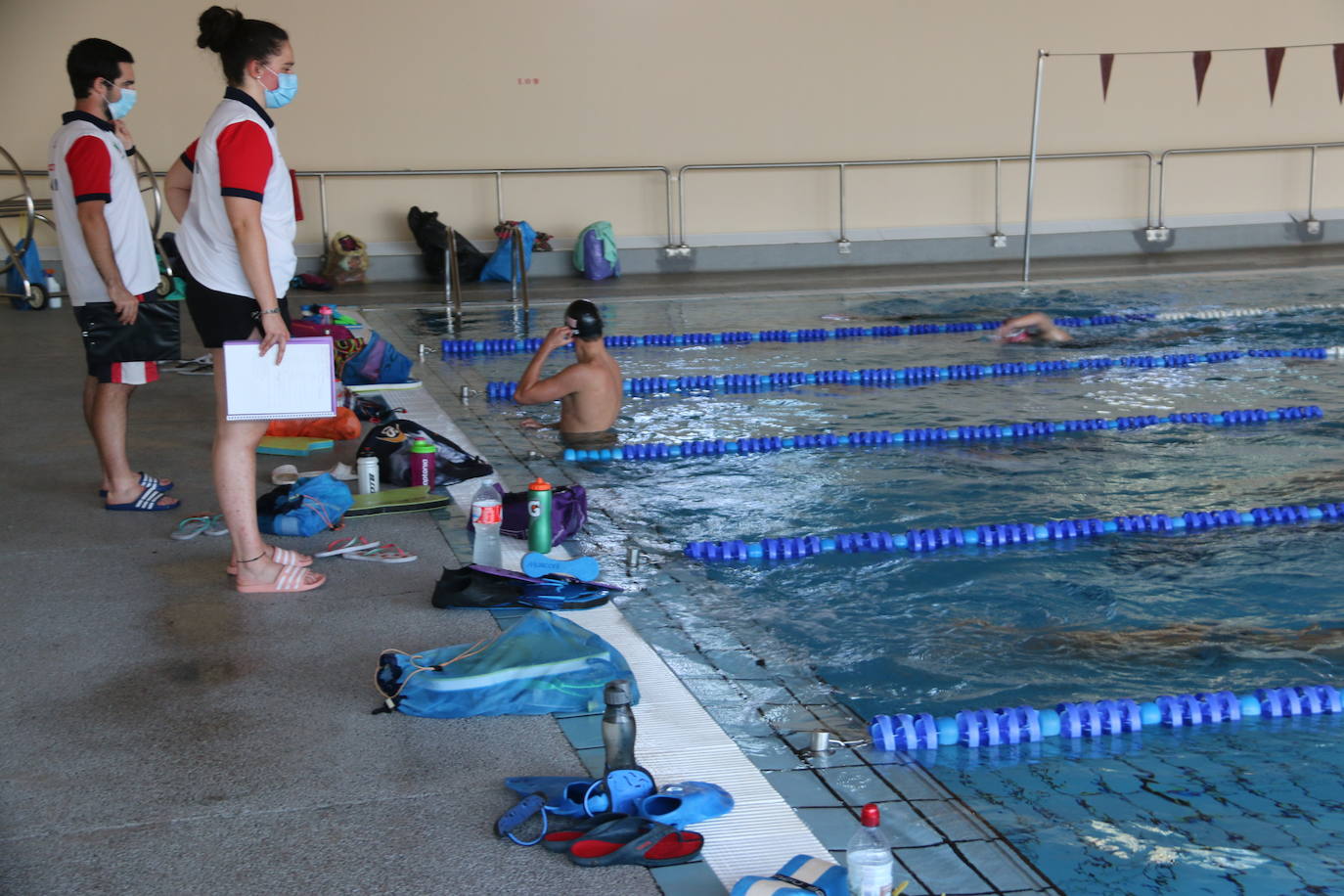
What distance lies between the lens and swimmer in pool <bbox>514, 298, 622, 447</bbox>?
6.43 m

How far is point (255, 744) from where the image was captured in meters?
3.09

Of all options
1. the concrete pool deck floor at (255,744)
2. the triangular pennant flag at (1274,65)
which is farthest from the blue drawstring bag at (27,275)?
the triangular pennant flag at (1274,65)

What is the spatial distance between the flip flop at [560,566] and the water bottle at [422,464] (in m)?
1.42

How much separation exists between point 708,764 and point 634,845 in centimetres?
49

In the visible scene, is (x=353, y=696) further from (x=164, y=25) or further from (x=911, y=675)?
(x=164, y=25)

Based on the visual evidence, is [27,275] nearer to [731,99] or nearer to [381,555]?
[731,99]

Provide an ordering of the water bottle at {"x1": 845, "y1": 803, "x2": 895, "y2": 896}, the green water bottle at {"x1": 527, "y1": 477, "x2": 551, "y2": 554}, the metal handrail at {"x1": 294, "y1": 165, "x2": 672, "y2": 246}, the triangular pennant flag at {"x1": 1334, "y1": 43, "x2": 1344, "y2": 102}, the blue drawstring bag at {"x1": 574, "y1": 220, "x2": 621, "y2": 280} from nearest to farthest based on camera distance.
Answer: the water bottle at {"x1": 845, "y1": 803, "x2": 895, "y2": 896} → the green water bottle at {"x1": 527, "y1": 477, "x2": 551, "y2": 554} → the triangular pennant flag at {"x1": 1334, "y1": 43, "x2": 1344, "y2": 102} → the metal handrail at {"x1": 294, "y1": 165, "x2": 672, "y2": 246} → the blue drawstring bag at {"x1": 574, "y1": 220, "x2": 621, "y2": 280}

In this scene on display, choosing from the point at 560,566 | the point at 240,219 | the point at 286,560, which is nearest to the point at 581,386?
the point at 560,566

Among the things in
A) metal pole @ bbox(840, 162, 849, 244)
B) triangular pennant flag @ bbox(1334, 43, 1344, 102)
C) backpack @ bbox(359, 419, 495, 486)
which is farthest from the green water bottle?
metal pole @ bbox(840, 162, 849, 244)

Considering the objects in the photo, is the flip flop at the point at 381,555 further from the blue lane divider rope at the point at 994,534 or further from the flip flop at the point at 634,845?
the flip flop at the point at 634,845

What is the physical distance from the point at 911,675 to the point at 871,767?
85 centimetres

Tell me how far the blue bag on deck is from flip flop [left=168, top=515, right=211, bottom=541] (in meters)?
3.17

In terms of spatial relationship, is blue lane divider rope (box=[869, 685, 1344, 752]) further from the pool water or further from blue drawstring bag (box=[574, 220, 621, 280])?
blue drawstring bag (box=[574, 220, 621, 280])

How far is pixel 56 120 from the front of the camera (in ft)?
46.1
